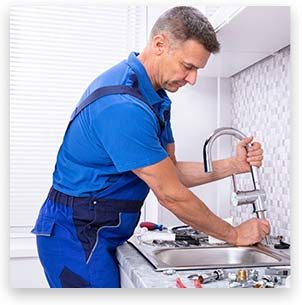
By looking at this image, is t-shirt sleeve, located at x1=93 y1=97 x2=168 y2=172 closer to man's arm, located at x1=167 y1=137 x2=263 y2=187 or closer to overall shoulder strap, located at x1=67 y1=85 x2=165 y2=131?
overall shoulder strap, located at x1=67 y1=85 x2=165 y2=131

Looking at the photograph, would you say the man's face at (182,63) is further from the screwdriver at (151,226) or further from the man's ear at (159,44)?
the screwdriver at (151,226)

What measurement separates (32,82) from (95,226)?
1.38ft

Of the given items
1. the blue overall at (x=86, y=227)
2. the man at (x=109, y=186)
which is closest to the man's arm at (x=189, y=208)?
the man at (x=109, y=186)

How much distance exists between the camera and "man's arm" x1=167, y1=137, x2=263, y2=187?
1447 millimetres

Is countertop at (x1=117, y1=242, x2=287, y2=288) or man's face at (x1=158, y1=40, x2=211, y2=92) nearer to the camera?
countertop at (x1=117, y1=242, x2=287, y2=288)

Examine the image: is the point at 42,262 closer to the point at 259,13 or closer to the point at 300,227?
the point at 300,227

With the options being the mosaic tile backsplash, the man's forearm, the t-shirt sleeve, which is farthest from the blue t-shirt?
the mosaic tile backsplash

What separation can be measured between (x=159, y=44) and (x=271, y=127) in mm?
417

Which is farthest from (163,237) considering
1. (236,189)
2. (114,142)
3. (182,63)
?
(182,63)

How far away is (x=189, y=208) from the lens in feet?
4.14

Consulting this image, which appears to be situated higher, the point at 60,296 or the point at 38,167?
the point at 38,167

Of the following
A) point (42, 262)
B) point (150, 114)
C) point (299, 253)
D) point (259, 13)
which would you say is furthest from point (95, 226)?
point (259, 13)

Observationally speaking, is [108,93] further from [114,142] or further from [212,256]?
[212,256]

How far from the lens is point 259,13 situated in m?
1.31
